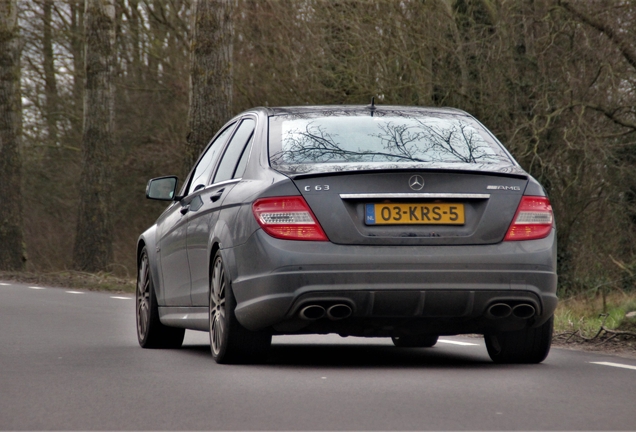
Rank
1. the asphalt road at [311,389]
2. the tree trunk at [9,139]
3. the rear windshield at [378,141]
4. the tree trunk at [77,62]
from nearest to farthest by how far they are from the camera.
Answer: the asphalt road at [311,389] < the rear windshield at [378,141] < the tree trunk at [9,139] < the tree trunk at [77,62]

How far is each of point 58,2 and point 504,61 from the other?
15.8 m

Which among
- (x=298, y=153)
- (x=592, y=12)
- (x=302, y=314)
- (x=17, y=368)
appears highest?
(x=592, y=12)

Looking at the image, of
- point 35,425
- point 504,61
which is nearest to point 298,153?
point 35,425

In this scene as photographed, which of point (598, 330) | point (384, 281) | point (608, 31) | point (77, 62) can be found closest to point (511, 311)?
point (384, 281)

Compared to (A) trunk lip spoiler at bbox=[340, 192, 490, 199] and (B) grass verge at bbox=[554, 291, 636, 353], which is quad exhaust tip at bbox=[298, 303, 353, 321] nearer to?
(A) trunk lip spoiler at bbox=[340, 192, 490, 199]

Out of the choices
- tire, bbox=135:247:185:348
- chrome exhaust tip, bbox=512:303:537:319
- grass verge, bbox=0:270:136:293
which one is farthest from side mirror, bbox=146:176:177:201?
grass verge, bbox=0:270:136:293

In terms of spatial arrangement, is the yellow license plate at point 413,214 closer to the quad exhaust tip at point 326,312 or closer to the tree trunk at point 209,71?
the quad exhaust tip at point 326,312

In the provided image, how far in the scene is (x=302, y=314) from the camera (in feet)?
25.2

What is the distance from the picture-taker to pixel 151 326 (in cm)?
1013

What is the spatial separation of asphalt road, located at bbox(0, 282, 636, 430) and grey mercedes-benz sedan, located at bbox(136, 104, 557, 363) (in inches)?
12.1

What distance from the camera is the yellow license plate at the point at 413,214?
7656 mm

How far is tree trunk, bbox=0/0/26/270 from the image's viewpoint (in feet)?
97.6

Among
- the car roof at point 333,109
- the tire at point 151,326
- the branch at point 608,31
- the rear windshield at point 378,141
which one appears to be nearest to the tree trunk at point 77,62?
the branch at point 608,31

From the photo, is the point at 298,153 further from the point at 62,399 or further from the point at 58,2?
the point at 58,2
